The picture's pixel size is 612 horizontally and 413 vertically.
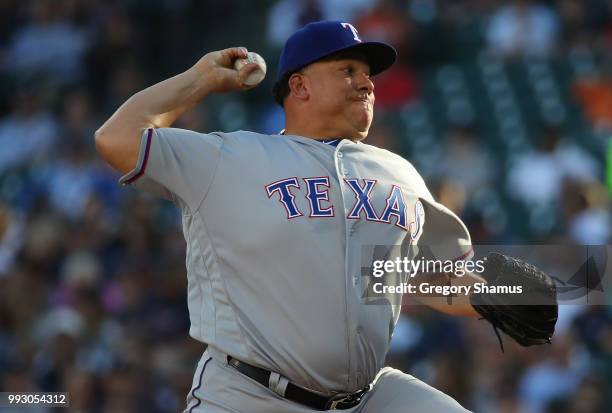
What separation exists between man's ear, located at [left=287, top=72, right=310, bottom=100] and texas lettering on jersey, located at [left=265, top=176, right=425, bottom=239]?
0.47 metres

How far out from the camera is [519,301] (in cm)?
450

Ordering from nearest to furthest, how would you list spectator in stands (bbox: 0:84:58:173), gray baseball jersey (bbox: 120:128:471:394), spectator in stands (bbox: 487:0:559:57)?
gray baseball jersey (bbox: 120:128:471:394) < spectator in stands (bbox: 487:0:559:57) < spectator in stands (bbox: 0:84:58:173)

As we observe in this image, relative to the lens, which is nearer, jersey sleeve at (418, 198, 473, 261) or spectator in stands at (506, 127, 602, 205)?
jersey sleeve at (418, 198, 473, 261)

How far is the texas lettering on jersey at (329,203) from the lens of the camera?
4.31m

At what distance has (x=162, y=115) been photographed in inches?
174

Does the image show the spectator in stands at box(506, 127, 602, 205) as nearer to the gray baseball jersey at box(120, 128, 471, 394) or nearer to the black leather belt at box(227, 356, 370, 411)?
the gray baseball jersey at box(120, 128, 471, 394)

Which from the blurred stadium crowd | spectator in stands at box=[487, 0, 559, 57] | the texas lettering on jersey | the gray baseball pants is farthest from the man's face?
spectator in stands at box=[487, 0, 559, 57]

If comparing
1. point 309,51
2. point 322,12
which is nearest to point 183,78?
point 309,51

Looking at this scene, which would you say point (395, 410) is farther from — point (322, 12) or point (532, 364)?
point (322, 12)

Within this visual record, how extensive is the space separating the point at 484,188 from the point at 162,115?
18.3 feet

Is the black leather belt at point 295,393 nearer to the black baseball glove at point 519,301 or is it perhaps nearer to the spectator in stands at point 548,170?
the black baseball glove at point 519,301

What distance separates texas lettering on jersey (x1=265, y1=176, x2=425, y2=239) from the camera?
14.1 ft

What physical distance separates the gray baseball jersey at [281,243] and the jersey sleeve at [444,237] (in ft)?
0.65

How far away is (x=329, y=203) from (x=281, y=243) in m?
0.23
